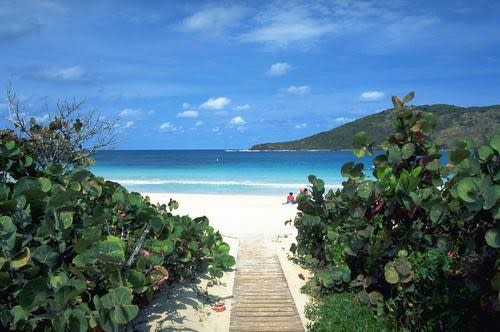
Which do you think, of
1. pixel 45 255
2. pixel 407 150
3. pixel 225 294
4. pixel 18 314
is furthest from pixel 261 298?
pixel 18 314

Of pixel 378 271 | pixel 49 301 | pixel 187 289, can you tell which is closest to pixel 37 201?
pixel 49 301

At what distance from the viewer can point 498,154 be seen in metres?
3.68

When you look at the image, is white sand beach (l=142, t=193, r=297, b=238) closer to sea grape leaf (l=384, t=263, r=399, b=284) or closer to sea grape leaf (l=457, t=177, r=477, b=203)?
sea grape leaf (l=384, t=263, r=399, b=284)

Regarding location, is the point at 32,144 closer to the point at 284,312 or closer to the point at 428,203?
the point at 284,312

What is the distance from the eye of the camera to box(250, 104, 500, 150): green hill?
231 feet

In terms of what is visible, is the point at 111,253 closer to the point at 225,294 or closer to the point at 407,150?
the point at 407,150

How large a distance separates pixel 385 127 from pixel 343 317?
91002mm

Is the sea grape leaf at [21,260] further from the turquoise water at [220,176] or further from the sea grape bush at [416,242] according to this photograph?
the turquoise water at [220,176]

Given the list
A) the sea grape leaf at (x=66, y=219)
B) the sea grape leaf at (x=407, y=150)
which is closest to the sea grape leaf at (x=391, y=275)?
the sea grape leaf at (x=407, y=150)

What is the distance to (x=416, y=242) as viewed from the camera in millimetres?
5566

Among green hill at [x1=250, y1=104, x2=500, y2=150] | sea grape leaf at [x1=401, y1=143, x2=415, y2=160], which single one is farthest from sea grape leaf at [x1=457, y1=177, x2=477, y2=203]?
green hill at [x1=250, y1=104, x2=500, y2=150]

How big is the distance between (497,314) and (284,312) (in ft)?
8.89

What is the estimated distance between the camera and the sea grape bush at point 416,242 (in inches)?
173

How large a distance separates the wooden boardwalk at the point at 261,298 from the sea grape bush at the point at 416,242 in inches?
30.8
